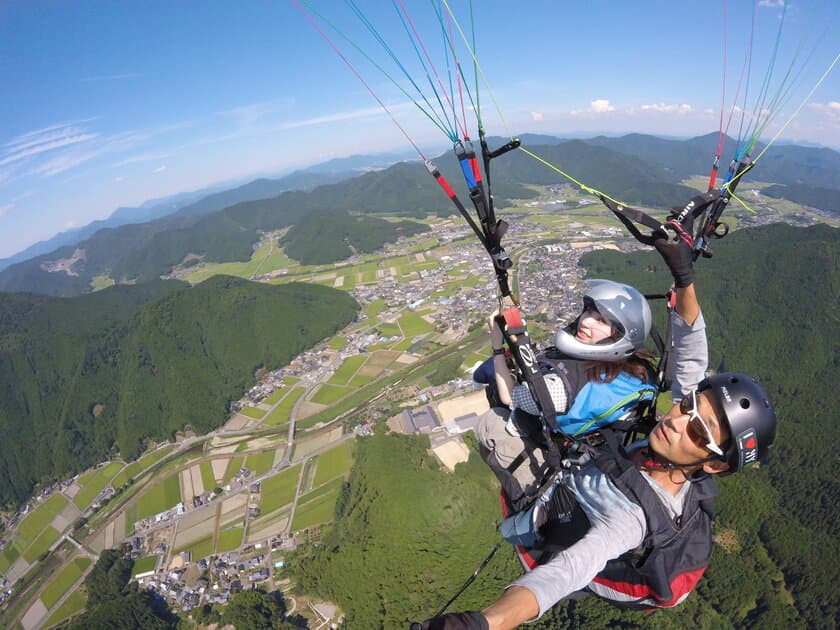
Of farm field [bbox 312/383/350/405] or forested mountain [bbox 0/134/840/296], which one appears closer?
farm field [bbox 312/383/350/405]

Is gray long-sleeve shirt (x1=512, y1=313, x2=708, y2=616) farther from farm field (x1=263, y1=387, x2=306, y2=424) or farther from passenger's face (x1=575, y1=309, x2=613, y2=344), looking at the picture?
farm field (x1=263, y1=387, x2=306, y2=424)

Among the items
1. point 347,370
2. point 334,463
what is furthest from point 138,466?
point 334,463

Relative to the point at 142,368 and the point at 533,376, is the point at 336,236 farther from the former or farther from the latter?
the point at 533,376

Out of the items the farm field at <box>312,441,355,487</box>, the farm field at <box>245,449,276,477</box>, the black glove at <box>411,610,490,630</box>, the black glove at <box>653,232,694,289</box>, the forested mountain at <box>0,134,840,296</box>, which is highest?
the forested mountain at <box>0,134,840,296</box>

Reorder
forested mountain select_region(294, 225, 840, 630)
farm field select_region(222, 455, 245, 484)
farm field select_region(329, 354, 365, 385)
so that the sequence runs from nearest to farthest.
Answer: forested mountain select_region(294, 225, 840, 630)
farm field select_region(222, 455, 245, 484)
farm field select_region(329, 354, 365, 385)

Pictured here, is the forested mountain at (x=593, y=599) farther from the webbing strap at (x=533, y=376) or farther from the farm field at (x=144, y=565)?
the webbing strap at (x=533, y=376)

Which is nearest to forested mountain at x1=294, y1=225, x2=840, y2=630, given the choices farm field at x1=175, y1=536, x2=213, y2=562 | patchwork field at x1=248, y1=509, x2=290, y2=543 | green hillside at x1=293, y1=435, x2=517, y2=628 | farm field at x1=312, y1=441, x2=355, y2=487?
green hillside at x1=293, y1=435, x2=517, y2=628

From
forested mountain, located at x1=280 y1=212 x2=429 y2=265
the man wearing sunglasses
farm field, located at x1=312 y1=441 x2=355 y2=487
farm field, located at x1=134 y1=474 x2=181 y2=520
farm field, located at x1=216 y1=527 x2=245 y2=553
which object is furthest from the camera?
forested mountain, located at x1=280 y1=212 x2=429 y2=265

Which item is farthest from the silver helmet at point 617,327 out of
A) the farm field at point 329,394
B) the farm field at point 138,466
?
the farm field at point 138,466
